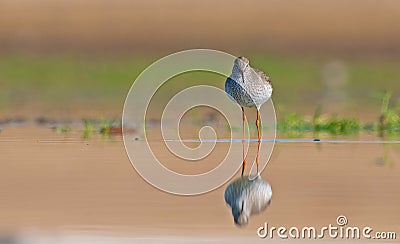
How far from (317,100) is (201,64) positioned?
1.58m

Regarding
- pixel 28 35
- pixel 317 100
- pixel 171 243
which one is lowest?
pixel 171 243

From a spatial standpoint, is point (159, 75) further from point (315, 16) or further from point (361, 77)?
point (315, 16)

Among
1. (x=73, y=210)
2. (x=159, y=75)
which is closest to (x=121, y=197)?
(x=73, y=210)

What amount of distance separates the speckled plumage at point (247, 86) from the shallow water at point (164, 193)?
0.49m

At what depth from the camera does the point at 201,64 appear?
1669 centimetres

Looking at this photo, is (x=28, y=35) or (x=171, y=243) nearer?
(x=171, y=243)

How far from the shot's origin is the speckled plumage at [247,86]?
1179cm

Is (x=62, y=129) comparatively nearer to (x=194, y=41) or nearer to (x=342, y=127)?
(x=342, y=127)

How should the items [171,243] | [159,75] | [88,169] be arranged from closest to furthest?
1. [171,243]
2. [88,169]
3. [159,75]
